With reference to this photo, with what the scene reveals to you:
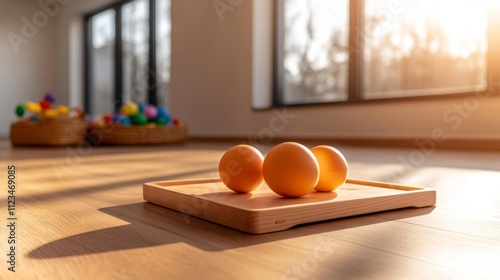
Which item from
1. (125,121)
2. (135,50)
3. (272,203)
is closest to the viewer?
(272,203)

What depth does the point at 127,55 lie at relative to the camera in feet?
20.6

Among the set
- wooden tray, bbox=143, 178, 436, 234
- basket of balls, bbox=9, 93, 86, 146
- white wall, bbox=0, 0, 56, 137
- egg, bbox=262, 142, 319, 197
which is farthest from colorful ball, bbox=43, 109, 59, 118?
white wall, bbox=0, 0, 56, 137

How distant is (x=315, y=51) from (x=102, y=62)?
4000mm

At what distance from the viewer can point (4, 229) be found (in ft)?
2.37

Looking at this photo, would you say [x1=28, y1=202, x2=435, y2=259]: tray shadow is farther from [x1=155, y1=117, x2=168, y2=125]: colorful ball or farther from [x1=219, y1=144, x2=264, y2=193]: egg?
[x1=155, y1=117, x2=168, y2=125]: colorful ball

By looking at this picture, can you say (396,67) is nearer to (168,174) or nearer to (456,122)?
(456,122)

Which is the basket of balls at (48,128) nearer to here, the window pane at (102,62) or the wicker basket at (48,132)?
the wicker basket at (48,132)

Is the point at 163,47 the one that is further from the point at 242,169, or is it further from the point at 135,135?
the point at 242,169

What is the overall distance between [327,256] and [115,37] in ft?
21.0

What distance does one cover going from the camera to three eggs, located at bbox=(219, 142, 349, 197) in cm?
80

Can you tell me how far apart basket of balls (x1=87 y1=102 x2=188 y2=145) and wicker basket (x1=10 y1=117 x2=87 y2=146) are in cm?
21

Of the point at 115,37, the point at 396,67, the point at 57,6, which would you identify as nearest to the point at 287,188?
the point at 396,67

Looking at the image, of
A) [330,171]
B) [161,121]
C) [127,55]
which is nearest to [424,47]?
[161,121]

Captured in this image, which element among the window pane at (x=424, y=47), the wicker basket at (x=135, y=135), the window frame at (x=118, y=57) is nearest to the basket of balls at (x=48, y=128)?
the wicker basket at (x=135, y=135)
